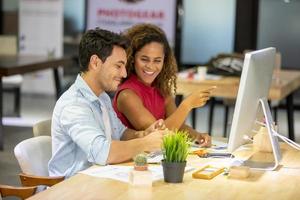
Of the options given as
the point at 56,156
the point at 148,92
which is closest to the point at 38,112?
the point at 148,92

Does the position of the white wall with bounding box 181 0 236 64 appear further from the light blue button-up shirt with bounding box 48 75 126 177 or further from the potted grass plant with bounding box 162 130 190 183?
the potted grass plant with bounding box 162 130 190 183

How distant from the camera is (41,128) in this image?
3594 mm

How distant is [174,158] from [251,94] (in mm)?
436

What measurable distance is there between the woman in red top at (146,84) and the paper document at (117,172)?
0.66 meters

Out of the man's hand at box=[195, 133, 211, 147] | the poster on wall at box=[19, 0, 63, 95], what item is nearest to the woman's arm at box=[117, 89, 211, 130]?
the man's hand at box=[195, 133, 211, 147]

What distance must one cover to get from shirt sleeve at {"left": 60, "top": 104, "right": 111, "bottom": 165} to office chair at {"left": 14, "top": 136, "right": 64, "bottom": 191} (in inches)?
9.4

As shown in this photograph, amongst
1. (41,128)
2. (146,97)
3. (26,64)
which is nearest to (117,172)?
(41,128)

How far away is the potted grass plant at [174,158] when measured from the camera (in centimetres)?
272

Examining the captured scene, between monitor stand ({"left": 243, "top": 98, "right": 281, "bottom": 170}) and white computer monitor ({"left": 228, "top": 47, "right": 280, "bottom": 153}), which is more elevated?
white computer monitor ({"left": 228, "top": 47, "right": 280, "bottom": 153})

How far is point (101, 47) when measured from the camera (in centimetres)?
311

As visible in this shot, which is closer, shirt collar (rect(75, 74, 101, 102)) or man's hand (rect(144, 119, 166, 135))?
shirt collar (rect(75, 74, 101, 102))

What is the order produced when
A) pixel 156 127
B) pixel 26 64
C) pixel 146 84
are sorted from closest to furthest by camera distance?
pixel 156 127 < pixel 146 84 < pixel 26 64

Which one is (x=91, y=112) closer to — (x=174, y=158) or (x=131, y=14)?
(x=174, y=158)

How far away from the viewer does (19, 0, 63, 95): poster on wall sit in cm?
960
